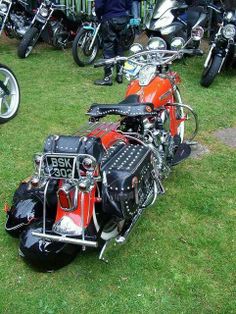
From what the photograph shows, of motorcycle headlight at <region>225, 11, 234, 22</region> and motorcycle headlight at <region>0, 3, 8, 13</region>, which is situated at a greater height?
motorcycle headlight at <region>225, 11, 234, 22</region>

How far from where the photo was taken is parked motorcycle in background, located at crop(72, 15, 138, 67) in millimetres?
8055

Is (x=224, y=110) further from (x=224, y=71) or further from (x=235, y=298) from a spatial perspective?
(x=235, y=298)

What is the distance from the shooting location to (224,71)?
7738 mm

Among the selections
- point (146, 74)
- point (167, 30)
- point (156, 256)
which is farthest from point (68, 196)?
point (167, 30)

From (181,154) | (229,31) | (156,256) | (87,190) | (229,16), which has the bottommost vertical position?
(156,256)

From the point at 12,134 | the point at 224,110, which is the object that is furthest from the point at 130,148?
the point at 224,110

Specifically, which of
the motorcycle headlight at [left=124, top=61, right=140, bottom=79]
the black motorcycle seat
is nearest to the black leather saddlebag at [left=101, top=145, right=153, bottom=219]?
the black motorcycle seat

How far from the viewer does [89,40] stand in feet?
26.8

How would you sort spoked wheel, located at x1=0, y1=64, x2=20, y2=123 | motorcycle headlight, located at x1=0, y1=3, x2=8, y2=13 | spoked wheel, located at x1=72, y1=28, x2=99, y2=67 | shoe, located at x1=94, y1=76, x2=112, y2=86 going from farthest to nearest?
motorcycle headlight, located at x1=0, y1=3, x2=8, y2=13
spoked wheel, located at x1=72, y1=28, x2=99, y2=67
shoe, located at x1=94, y1=76, x2=112, y2=86
spoked wheel, located at x1=0, y1=64, x2=20, y2=123

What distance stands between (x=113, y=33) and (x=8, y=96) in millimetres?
2265

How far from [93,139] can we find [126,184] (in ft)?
1.26

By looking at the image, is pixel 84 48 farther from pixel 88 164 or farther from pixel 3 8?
pixel 88 164

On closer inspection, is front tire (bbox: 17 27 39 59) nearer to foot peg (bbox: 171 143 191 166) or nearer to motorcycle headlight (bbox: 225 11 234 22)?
motorcycle headlight (bbox: 225 11 234 22)

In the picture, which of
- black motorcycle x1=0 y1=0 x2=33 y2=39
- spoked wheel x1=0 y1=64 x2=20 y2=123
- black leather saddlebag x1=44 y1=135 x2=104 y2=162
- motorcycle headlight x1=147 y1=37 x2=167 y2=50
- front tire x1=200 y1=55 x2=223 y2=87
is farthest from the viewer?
black motorcycle x1=0 y1=0 x2=33 y2=39
